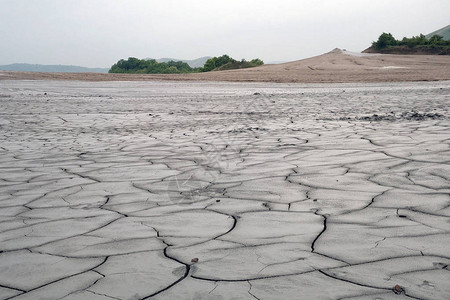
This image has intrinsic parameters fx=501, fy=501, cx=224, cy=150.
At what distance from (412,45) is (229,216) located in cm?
4394

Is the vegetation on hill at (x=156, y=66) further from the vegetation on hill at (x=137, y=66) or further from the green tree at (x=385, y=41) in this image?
the green tree at (x=385, y=41)

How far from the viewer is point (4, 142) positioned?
17.1ft

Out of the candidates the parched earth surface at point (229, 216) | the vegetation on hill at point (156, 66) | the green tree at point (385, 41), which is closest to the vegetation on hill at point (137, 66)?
the vegetation on hill at point (156, 66)

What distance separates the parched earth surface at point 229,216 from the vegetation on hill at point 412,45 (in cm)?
3891

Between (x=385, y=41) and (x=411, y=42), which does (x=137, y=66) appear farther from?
(x=411, y=42)

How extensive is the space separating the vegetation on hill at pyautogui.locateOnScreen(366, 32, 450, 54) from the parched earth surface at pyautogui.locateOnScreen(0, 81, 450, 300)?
38908 mm

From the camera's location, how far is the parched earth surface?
1687 millimetres

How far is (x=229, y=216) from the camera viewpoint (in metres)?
2.46

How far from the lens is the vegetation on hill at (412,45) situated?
40406 millimetres

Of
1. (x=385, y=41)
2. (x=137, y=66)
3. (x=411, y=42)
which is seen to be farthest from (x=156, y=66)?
(x=411, y=42)

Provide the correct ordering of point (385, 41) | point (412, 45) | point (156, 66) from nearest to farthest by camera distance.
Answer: point (412, 45), point (385, 41), point (156, 66)

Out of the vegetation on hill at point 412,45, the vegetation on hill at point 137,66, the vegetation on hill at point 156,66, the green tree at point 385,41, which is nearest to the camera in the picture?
the vegetation on hill at point 412,45

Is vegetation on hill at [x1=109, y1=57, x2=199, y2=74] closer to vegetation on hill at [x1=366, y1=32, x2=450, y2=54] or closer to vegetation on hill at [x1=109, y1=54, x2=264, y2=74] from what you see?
vegetation on hill at [x1=109, y1=54, x2=264, y2=74]

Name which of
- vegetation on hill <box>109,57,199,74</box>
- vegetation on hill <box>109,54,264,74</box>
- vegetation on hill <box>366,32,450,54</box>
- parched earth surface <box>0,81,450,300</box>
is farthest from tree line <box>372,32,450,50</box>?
parched earth surface <box>0,81,450,300</box>
